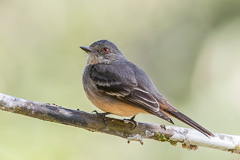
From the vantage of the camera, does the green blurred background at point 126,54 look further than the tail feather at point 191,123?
Yes

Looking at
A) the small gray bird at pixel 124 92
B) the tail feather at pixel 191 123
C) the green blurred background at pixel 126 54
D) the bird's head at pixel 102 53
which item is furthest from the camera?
the green blurred background at pixel 126 54

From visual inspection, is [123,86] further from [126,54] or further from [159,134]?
[126,54]

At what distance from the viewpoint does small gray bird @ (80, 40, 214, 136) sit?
204 inches

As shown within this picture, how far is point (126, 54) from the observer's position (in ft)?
32.7

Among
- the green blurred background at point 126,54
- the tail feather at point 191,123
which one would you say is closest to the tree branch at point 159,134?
the tail feather at point 191,123

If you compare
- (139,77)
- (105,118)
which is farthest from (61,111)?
(139,77)

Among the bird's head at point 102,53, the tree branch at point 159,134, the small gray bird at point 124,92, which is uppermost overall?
the bird's head at point 102,53

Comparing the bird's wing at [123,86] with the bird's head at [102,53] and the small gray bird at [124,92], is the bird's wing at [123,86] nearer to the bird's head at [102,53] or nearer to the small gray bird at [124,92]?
the small gray bird at [124,92]

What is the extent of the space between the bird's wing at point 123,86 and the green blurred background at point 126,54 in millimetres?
1908

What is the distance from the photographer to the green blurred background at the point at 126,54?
7.48 meters

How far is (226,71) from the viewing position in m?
8.95

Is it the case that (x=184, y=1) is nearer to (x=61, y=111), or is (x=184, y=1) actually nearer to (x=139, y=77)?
(x=139, y=77)

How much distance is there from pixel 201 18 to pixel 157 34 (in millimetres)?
1243

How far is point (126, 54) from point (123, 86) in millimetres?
4556
